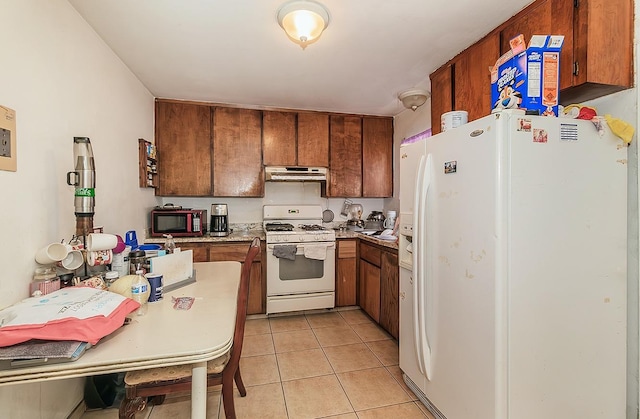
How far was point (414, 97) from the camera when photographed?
116 inches

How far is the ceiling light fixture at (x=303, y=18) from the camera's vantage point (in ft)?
5.28

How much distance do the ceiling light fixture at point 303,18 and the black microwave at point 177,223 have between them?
2.09 m

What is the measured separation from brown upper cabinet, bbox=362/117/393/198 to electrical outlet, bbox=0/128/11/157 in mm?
3153

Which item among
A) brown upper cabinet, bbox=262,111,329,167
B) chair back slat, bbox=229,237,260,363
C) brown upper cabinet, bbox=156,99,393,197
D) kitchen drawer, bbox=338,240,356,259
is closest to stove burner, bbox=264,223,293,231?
brown upper cabinet, bbox=156,99,393,197

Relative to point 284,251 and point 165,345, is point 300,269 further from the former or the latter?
point 165,345

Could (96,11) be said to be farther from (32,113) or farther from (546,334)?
(546,334)

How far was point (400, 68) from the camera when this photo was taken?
243cm

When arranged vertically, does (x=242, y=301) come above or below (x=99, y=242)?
below

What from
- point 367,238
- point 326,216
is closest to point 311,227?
point 326,216

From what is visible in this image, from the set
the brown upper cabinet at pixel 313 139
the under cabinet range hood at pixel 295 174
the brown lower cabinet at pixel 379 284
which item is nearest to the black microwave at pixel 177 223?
the under cabinet range hood at pixel 295 174

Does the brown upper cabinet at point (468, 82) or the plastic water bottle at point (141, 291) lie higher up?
the brown upper cabinet at point (468, 82)

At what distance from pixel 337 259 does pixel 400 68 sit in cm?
203

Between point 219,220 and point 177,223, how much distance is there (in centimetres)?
43

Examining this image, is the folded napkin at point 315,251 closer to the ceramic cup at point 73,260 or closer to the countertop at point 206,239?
the countertop at point 206,239
